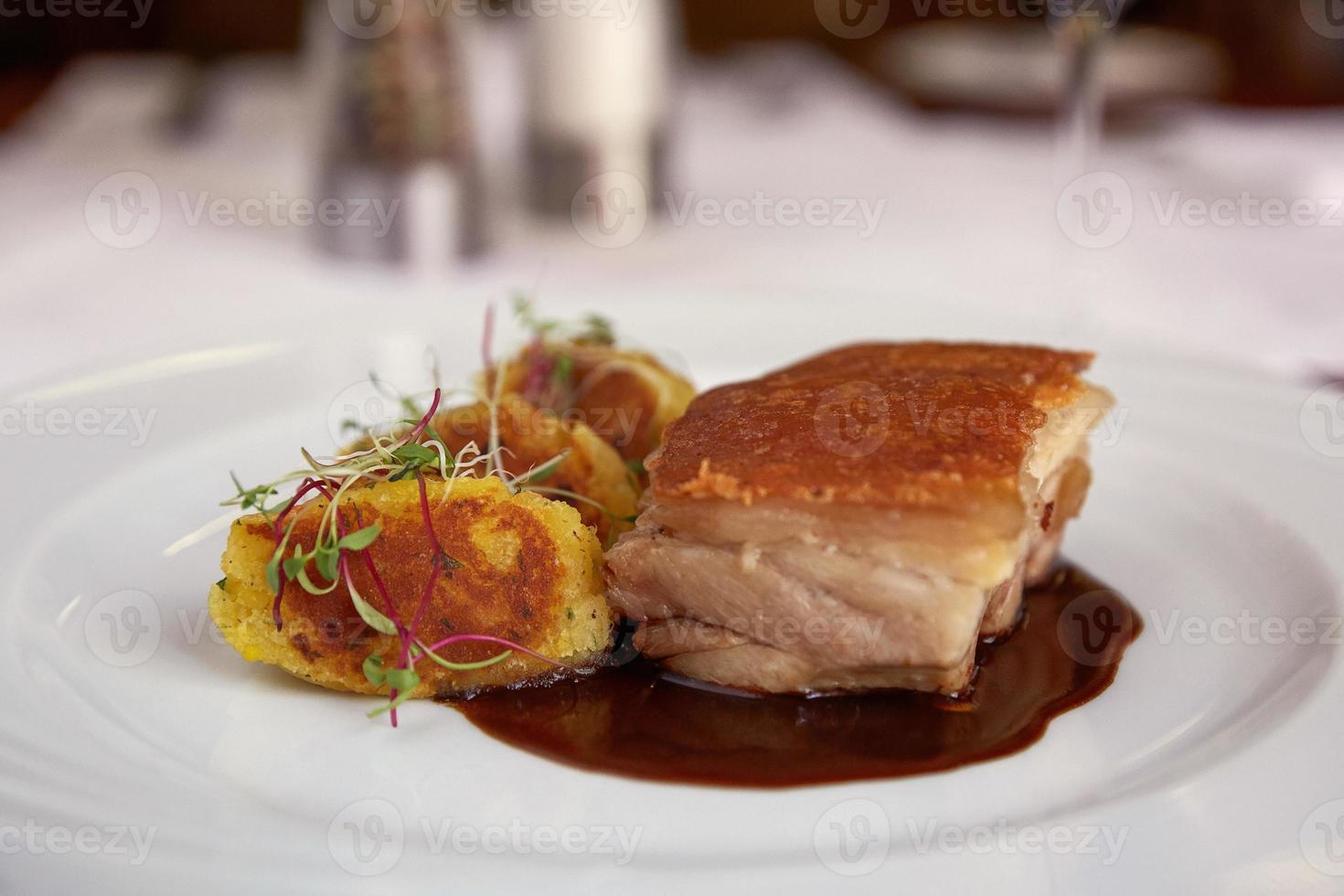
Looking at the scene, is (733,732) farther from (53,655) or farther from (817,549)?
(53,655)

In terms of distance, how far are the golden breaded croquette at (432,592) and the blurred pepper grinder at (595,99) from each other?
10.3ft

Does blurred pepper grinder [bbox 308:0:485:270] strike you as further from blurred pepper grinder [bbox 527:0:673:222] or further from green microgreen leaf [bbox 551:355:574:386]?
green microgreen leaf [bbox 551:355:574:386]

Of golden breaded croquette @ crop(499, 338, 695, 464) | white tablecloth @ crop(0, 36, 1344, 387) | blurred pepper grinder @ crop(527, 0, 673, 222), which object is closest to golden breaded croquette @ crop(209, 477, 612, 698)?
golden breaded croquette @ crop(499, 338, 695, 464)

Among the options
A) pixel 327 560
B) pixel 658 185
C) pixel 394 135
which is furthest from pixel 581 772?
pixel 658 185

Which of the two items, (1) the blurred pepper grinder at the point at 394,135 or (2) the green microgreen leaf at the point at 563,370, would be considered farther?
(1) the blurred pepper grinder at the point at 394,135

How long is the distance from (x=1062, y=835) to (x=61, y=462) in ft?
7.37

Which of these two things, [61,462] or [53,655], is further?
[61,462]

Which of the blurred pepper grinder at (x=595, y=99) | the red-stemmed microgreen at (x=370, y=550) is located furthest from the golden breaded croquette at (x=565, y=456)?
the blurred pepper grinder at (x=595, y=99)

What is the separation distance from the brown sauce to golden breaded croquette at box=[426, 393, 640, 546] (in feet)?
1.08

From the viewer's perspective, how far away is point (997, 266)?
4.95 metres

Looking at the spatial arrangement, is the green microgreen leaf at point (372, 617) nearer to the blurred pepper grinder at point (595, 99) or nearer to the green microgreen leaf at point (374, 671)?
the green microgreen leaf at point (374, 671)

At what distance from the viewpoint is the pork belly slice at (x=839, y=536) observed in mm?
2055

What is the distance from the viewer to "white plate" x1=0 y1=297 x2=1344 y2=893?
1.66 m

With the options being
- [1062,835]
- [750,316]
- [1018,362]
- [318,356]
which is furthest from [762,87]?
[1062,835]
